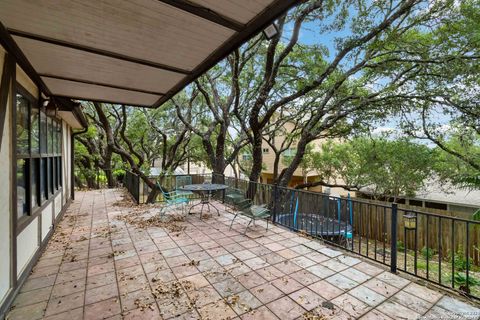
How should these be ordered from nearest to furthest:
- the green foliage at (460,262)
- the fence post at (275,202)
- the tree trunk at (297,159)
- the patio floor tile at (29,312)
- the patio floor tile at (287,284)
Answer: the patio floor tile at (29,312) → the patio floor tile at (287,284) → the fence post at (275,202) → the green foliage at (460,262) → the tree trunk at (297,159)

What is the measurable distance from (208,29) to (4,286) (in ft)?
11.0

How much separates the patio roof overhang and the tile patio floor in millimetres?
2756

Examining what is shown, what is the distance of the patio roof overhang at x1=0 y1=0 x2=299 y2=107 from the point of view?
1754mm

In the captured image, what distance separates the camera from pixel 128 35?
2.19 metres

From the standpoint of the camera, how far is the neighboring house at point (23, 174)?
242cm

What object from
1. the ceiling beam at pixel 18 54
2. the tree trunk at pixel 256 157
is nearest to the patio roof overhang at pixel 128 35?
the ceiling beam at pixel 18 54

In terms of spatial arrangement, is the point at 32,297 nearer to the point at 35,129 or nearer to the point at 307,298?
the point at 35,129

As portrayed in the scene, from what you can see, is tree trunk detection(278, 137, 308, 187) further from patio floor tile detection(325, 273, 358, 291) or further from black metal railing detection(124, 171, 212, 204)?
patio floor tile detection(325, 273, 358, 291)

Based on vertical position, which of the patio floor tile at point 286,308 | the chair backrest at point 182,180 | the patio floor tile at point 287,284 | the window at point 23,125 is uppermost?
the window at point 23,125

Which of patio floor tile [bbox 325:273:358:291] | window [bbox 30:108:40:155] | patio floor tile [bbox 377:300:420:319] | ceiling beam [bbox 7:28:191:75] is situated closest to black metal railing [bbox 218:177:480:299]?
patio floor tile [bbox 325:273:358:291]

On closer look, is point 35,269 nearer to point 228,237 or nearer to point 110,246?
point 110,246

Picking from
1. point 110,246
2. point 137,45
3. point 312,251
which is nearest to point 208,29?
point 137,45

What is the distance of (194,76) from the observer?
316 centimetres

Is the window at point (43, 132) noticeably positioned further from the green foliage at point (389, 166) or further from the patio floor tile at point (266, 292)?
the green foliage at point (389, 166)
